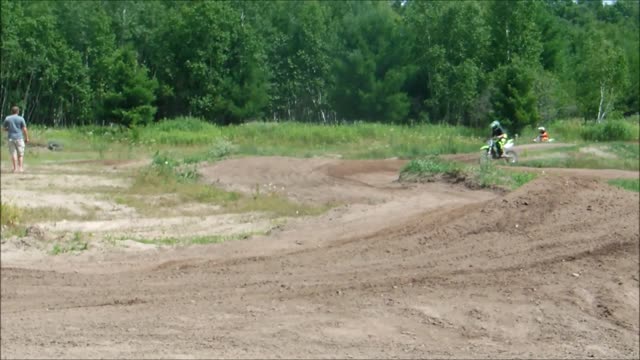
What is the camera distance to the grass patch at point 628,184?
753 inches

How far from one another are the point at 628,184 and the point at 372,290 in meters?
10.4

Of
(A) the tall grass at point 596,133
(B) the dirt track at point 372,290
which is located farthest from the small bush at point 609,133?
(B) the dirt track at point 372,290

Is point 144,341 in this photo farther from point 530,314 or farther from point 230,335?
point 530,314

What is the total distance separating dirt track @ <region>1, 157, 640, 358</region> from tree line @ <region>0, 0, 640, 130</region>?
80.5 feet

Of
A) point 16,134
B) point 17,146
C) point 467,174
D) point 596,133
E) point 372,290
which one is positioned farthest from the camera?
point 596,133

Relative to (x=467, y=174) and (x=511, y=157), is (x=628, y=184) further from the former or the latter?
(x=511, y=157)

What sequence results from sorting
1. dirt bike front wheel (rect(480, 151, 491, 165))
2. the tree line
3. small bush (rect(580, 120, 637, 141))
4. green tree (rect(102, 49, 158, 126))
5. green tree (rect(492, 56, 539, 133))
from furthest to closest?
the tree line, green tree (rect(492, 56, 539, 133)), small bush (rect(580, 120, 637, 141)), green tree (rect(102, 49, 158, 126)), dirt bike front wheel (rect(480, 151, 491, 165))

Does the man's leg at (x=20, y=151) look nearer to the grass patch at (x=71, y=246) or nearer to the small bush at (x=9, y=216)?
the small bush at (x=9, y=216)

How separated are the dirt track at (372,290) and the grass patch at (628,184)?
1933 millimetres

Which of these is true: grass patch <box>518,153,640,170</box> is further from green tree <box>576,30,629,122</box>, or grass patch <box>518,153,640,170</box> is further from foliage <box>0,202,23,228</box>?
green tree <box>576,30,629,122</box>

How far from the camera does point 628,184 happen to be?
19.7 meters

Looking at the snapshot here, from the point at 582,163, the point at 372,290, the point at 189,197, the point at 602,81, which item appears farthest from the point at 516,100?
the point at 372,290

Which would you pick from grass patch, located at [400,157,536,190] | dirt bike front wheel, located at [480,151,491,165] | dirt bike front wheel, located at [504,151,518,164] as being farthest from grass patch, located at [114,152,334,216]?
dirt bike front wheel, located at [504,151,518,164]

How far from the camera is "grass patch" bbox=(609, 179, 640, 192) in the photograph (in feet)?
62.7
